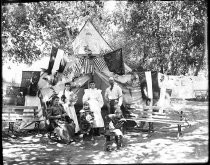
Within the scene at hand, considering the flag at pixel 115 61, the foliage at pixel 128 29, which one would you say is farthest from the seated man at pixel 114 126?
the foliage at pixel 128 29

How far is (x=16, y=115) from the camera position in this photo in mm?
7793

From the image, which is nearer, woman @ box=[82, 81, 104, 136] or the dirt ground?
the dirt ground

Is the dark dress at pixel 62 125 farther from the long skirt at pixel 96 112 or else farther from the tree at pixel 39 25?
the tree at pixel 39 25

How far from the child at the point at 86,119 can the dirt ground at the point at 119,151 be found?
39 cm

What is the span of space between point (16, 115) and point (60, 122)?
59.6 inches

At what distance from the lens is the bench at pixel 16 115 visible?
757cm

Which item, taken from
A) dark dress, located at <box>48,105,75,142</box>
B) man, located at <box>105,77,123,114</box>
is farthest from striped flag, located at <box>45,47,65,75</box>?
man, located at <box>105,77,123,114</box>

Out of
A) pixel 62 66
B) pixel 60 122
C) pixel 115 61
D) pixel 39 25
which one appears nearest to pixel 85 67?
pixel 62 66

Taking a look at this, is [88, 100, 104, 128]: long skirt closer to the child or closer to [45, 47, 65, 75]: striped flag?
the child

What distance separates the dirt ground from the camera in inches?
225

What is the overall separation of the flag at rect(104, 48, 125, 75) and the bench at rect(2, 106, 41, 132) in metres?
2.58

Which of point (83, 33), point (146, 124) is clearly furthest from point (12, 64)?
point (146, 124)

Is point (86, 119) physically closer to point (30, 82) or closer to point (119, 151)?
point (119, 151)

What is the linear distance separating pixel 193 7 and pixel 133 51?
14.2 ft
